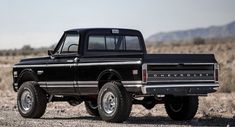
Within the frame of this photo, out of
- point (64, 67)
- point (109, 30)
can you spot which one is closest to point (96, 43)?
point (109, 30)

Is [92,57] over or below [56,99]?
over

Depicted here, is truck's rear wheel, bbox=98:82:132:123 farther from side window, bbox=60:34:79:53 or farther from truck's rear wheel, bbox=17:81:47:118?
truck's rear wheel, bbox=17:81:47:118

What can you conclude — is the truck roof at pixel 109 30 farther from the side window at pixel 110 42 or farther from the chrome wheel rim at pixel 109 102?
the chrome wheel rim at pixel 109 102

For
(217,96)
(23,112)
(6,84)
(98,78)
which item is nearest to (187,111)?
(98,78)

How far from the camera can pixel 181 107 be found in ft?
56.6

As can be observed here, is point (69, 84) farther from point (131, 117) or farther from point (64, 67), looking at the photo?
point (131, 117)

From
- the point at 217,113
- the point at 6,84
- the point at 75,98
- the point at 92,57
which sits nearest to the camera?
the point at 92,57

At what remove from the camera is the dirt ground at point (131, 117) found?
1616 cm

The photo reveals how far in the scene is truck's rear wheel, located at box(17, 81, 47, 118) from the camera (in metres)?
17.9

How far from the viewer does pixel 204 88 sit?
1586 centimetres

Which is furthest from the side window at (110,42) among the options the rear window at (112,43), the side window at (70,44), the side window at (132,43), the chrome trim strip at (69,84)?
the chrome trim strip at (69,84)

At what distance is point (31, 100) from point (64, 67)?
4.99ft

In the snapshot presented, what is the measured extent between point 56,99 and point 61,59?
4.12 feet

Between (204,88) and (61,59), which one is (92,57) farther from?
(204,88)
